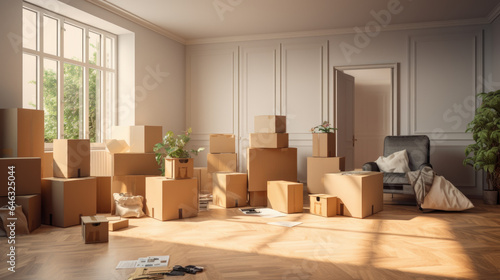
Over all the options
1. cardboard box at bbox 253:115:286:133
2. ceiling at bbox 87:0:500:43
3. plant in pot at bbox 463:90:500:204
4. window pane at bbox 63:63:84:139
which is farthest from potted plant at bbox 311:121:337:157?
window pane at bbox 63:63:84:139

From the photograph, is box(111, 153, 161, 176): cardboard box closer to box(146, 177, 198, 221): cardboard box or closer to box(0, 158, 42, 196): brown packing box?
box(146, 177, 198, 221): cardboard box

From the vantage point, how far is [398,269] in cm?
277

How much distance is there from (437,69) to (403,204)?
2308 millimetres

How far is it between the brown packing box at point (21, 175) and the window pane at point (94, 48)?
7.62 feet

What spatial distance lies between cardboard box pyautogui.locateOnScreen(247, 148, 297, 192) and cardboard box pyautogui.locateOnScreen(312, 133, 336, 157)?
374 millimetres

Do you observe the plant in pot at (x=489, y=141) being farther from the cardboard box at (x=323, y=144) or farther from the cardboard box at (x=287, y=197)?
the cardboard box at (x=287, y=197)

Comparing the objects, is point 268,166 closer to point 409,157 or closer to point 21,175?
point 409,157

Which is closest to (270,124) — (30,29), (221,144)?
(221,144)

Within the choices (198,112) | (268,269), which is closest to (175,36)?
(198,112)

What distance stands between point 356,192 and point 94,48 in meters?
4.18

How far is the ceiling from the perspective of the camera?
5508mm

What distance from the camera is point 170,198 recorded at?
455cm

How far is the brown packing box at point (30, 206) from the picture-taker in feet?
12.8

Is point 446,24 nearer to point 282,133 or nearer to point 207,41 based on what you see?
point 282,133
